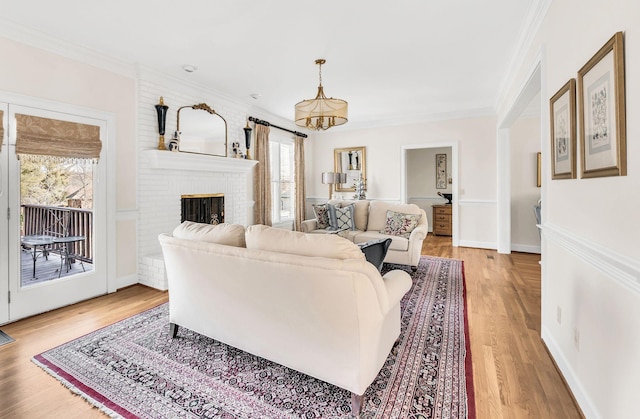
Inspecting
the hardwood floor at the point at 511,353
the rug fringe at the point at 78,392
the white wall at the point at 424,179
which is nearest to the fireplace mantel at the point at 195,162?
the rug fringe at the point at 78,392

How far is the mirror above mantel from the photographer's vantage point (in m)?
6.92

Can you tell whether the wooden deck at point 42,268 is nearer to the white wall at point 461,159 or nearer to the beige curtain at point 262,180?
the beige curtain at point 262,180

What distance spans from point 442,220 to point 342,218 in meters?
3.53

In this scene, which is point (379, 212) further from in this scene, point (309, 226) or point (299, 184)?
point (299, 184)

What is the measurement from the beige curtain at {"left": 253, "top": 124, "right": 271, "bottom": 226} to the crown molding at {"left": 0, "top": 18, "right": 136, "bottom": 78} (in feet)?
7.60

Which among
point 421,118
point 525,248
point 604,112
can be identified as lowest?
point 525,248

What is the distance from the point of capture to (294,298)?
1.69m

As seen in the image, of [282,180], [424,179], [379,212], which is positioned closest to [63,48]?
[282,180]

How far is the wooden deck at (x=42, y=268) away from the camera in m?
2.90

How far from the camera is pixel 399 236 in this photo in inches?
171

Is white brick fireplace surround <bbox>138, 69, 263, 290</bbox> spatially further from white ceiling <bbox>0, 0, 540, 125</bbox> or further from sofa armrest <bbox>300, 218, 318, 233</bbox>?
sofa armrest <bbox>300, 218, 318, 233</bbox>

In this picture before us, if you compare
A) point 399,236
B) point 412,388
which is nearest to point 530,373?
point 412,388

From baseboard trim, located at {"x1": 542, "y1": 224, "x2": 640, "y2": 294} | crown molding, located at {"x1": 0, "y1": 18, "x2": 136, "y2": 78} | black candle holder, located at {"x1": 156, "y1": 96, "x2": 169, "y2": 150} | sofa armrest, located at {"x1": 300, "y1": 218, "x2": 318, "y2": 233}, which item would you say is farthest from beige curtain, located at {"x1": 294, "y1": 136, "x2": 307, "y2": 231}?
baseboard trim, located at {"x1": 542, "y1": 224, "x2": 640, "y2": 294}

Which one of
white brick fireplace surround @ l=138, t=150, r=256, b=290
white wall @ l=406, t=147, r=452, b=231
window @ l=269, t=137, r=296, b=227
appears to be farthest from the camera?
white wall @ l=406, t=147, r=452, b=231
